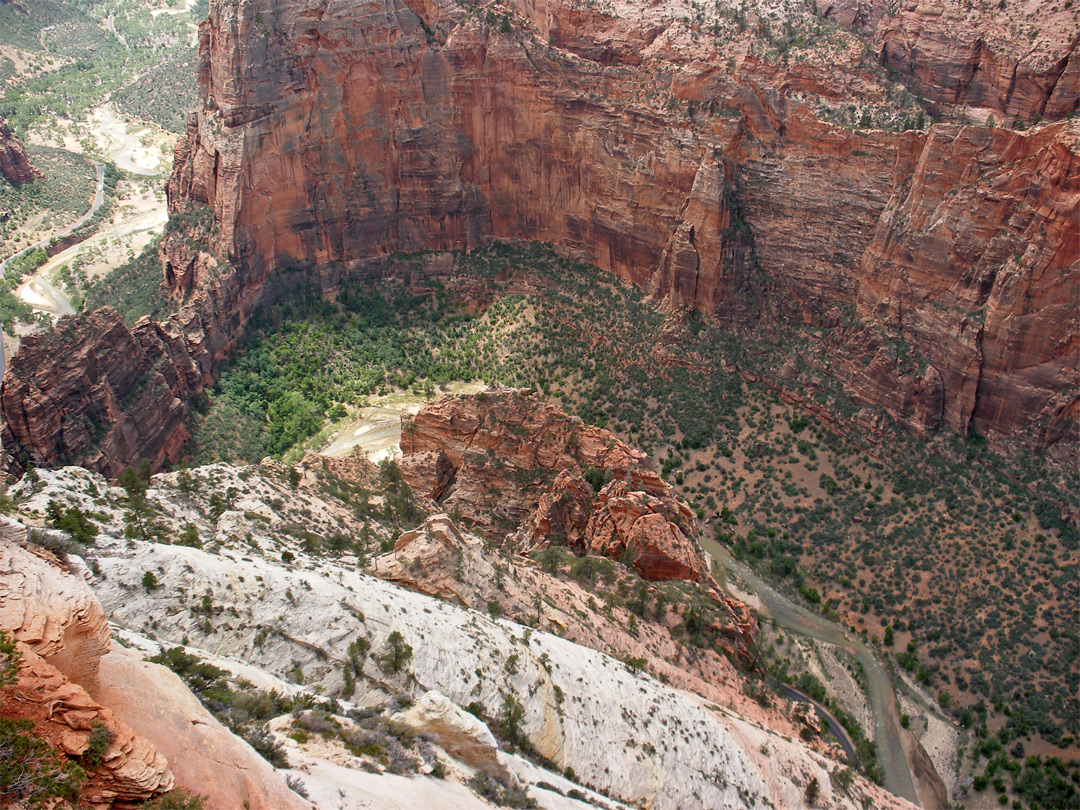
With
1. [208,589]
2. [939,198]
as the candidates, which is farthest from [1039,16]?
[208,589]

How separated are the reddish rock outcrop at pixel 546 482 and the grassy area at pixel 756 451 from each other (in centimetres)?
1288

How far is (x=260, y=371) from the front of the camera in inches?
2712

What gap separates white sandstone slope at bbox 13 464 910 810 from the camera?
73.4 ft

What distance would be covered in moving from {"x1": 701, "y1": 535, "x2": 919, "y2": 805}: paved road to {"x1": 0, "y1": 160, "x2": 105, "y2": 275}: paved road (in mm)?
81502

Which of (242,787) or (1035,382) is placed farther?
(1035,382)

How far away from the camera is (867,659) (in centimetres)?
4644

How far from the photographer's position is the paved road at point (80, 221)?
92.1m

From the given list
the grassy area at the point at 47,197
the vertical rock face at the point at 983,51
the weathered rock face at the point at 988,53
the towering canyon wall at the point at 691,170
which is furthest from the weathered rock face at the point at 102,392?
the weathered rock face at the point at 988,53

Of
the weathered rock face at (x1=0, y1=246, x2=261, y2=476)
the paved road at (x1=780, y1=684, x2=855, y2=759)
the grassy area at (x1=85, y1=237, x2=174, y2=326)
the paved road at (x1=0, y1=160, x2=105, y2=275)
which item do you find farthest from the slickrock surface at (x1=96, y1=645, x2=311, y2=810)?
Result: the paved road at (x1=0, y1=160, x2=105, y2=275)

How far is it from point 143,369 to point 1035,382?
54.2m

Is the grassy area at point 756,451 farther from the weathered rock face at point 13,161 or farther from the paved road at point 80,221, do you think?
the weathered rock face at point 13,161

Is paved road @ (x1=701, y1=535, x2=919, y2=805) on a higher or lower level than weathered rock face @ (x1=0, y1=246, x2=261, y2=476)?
lower

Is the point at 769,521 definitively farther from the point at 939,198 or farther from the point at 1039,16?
the point at 1039,16

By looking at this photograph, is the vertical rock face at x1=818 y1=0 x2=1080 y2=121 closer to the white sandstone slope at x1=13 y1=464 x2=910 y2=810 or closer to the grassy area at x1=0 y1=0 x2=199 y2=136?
the white sandstone slope at x1=13 y1=464 x2=910 y2=810
